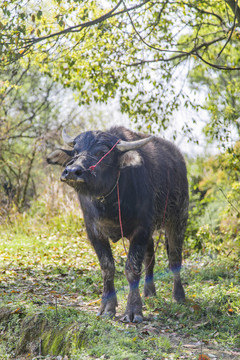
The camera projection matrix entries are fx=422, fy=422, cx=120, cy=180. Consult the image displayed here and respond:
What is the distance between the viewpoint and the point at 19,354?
13.4 feet

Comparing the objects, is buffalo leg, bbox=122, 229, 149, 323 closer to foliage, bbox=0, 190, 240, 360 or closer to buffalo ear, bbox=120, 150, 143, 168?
foliage, bbox=0, 190, 240, 360

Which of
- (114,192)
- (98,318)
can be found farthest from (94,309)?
(114,192)

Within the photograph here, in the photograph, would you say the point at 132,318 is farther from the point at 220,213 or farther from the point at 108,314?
the point at 220,213

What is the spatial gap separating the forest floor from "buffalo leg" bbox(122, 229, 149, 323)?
156 millimetres

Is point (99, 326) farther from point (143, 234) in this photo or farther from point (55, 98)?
point (55, 98)

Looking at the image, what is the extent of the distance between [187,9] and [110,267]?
5263 millimetres

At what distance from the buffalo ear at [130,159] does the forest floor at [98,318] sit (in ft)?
5.32

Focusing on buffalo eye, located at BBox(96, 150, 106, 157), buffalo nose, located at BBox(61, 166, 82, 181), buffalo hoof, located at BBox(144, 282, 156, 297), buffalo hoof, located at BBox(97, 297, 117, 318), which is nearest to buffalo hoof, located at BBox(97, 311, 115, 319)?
buffalo hoof, located at BBox(97, 297, 117, 318)

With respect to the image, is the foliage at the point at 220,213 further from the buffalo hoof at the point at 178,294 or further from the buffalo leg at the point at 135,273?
the buffalo leg at the point at 135,273

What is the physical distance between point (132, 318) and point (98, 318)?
36 centimetres

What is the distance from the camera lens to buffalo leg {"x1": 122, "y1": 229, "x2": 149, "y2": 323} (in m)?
4.39

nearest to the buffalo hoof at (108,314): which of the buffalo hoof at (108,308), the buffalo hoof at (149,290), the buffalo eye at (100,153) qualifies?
the buffalo hoof at (108,308)

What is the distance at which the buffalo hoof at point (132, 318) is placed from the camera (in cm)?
432

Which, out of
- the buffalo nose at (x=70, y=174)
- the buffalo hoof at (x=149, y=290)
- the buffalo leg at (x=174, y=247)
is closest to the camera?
the buffalo nose at (x=70, y=174)
